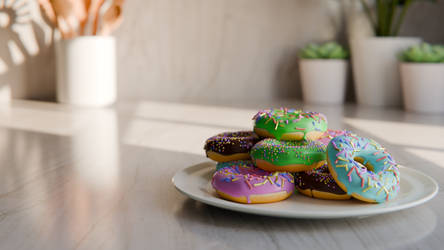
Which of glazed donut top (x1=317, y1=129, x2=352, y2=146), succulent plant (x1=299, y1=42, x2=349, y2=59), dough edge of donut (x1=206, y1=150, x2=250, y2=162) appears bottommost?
dough edge of donut (x1=206, y1=150, x2=250, y2=162)

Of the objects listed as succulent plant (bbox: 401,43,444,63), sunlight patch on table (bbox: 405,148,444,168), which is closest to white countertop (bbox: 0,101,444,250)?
sunlight patch on table (bbox: 405,148,444,168)

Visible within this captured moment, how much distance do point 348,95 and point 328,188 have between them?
1484 mm

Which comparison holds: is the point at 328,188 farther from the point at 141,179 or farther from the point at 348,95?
the point at 348,95

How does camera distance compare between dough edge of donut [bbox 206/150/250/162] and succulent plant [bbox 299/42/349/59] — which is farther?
succulent plant [bbox 299/42/349/59]

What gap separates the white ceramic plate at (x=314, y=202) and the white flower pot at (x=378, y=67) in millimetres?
1119

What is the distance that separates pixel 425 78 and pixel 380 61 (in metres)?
0.19

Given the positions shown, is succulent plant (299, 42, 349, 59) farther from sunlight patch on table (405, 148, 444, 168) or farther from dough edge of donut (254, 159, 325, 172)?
dough edge of donut (254, 159, 325, 172)

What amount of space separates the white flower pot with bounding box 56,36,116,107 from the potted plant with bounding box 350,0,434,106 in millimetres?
852

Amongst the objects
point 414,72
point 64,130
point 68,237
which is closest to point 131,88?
point 64,130

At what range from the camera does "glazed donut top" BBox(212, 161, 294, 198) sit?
1.80 feet

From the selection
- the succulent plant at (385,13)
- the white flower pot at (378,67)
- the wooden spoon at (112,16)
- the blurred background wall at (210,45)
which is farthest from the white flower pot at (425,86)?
the wooden spoon at (112,16)

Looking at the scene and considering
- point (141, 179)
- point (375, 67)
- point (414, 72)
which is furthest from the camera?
point (375, 67)

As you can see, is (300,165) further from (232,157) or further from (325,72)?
(325,72)

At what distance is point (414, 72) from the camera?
1581 mm
